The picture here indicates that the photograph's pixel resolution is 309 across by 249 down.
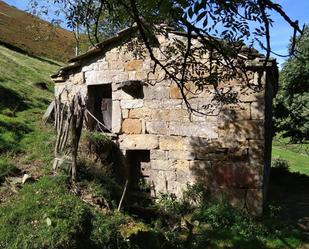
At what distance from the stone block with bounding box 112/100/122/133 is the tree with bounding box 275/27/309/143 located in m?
7.45

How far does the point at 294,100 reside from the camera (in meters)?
16.9

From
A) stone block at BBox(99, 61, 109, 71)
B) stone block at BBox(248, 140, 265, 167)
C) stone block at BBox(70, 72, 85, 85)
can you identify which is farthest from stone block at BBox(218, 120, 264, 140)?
stone block at BBox(70, 72, 85, 85)

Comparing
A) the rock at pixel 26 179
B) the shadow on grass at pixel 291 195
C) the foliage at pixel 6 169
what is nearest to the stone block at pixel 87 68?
the foliage at pixel 6 169

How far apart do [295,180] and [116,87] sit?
7.63 metres

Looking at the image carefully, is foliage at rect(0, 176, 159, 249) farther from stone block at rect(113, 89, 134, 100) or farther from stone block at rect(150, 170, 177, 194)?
stone block at rect(113, 89, 134, 100)

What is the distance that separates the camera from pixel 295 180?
51.8ft

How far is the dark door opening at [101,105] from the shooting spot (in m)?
12.7

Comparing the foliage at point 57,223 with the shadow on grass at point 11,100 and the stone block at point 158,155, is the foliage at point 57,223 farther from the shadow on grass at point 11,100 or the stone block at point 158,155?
the shadow on grass at point 11,100

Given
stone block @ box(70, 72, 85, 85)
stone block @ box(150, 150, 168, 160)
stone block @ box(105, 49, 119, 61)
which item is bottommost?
stone block @ box(150, 150, 168, 160)

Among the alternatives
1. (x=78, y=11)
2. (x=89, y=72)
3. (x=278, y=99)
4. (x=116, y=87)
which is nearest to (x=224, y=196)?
(x=116, y=87)

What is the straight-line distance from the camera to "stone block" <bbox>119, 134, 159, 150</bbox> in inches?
459

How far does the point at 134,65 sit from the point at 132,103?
1.01 metres

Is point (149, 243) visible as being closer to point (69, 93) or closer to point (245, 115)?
point (245, 115)

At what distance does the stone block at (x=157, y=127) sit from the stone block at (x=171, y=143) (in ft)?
0.58
